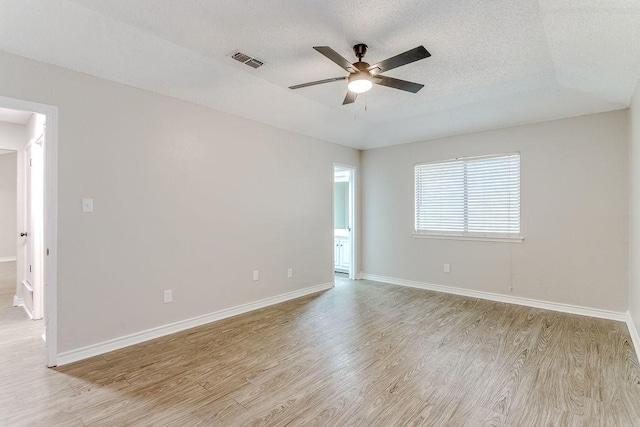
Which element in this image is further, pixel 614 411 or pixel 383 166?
pixel 383 166

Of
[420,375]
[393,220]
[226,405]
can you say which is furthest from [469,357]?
[393,220]

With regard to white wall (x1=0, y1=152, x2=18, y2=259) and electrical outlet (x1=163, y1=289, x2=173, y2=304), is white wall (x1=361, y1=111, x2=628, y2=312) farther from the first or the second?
white wall (x1=0, y1=152, x2=18, y2=259)

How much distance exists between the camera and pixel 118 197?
3.00 metres

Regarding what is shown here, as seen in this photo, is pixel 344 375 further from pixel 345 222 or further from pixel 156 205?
Result: pixel 345 222

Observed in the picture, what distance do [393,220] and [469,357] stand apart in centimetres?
308

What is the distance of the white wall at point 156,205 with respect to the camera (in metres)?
2.72

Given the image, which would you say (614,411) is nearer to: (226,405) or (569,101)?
(226,405)

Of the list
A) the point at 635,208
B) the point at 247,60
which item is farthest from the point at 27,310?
the point at 635,208

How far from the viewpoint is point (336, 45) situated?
8.94ft

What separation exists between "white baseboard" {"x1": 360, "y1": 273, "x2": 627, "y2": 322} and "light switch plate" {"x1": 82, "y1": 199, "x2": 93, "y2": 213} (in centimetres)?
Answer: 448

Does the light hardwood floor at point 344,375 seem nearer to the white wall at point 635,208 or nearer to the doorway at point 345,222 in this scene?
the white wall at point 635,208

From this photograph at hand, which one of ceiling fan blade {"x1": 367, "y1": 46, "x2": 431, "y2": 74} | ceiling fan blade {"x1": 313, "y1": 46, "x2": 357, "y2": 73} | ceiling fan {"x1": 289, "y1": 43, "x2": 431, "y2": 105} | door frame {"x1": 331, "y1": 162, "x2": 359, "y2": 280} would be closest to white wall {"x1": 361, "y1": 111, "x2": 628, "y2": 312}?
door frame {"x1": 331, "y1": 162, "x2": 359, "y2": 280}

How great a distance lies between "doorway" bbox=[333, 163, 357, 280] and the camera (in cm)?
591

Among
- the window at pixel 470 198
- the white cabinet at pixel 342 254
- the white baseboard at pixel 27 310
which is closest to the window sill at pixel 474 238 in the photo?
the window at pixel 470 198
